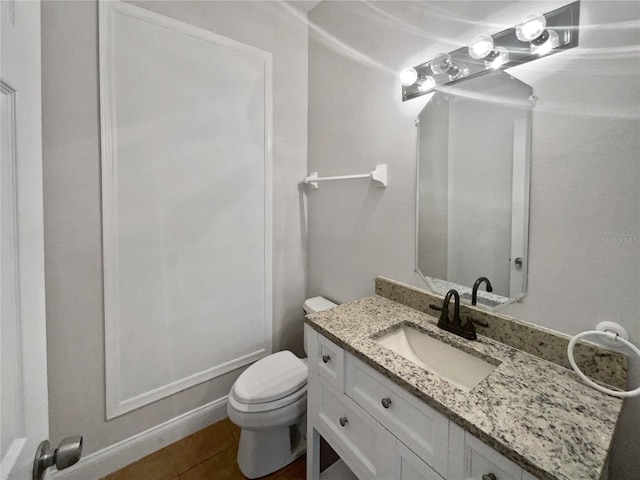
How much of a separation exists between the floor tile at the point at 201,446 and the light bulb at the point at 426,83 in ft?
7.03

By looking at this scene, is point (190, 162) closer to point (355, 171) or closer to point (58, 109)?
point (58, 109)

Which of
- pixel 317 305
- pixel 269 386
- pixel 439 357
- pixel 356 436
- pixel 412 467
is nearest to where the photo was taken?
pixel 412 467

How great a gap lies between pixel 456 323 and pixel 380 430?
0.49 m

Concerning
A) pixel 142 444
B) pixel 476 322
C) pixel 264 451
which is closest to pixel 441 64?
pixel 476 322

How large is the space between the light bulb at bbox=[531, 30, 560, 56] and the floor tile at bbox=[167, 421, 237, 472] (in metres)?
2.30

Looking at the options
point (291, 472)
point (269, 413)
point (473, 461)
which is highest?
point (473, 461)

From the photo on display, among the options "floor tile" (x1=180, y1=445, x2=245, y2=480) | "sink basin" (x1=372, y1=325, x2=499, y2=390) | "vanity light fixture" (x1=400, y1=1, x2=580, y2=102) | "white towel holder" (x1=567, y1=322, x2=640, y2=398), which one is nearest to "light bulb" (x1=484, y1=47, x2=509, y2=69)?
"vanity light fixture" (x1=400, y1=1, x2=580, y2=102)

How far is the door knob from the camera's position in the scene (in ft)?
1.74

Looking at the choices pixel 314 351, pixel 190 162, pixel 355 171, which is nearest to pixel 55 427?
pixel 314 351

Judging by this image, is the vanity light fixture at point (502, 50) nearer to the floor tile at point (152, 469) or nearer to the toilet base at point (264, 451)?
the toilet base at point (264, 451)

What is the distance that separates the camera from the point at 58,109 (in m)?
1.17

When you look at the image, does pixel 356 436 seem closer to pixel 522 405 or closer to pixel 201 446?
pixel 522 405

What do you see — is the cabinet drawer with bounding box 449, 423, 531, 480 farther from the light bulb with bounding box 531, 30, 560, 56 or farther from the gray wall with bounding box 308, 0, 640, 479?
the light bulb with bounding box 531, 30, 560, 56

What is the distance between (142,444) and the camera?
1454 mm
